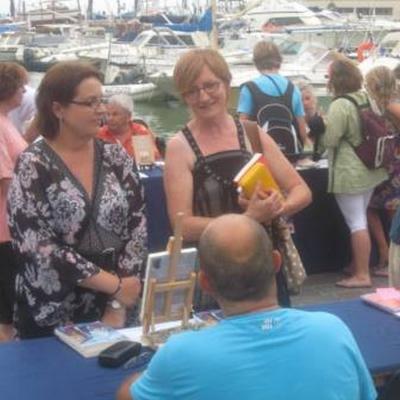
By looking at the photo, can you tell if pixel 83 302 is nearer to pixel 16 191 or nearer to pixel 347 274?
pixel 16 191

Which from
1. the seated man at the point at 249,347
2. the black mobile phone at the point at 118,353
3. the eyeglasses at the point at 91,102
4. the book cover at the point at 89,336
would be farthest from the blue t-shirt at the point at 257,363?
the eyeglasses at the point at 91,102

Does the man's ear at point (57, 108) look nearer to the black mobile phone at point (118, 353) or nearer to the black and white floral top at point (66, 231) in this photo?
the black and white floral top at point (66, 231)

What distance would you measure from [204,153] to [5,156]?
4.51ft

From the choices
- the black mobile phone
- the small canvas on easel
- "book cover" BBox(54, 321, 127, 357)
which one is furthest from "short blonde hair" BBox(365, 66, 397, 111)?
Result: the black mobile phone

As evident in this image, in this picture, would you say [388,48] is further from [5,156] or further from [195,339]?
[195,339]

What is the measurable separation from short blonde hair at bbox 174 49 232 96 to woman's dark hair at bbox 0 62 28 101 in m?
1.67

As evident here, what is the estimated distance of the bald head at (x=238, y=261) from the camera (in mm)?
1832

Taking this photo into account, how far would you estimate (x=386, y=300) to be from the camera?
124 inches

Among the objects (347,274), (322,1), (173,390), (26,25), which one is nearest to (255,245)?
(173,390)

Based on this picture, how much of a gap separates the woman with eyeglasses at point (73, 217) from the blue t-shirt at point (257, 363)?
1.17 metres

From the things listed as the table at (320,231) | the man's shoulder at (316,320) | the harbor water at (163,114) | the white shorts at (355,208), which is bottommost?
the harbor water at (163,114)

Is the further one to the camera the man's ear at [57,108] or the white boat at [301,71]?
the white boat at [301,71]

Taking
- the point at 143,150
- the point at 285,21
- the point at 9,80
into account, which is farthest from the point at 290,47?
the point at 9,80

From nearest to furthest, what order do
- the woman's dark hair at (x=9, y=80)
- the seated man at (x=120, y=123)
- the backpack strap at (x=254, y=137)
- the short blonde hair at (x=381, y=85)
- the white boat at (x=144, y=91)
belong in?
the backpack strap at (x=254, y=137), the woman's dark hair at (x=9, y=80), the short blonde hair at (x=381, y=85), the seated man at (x=120, y=123), the white boat at (x=144, y=91)
